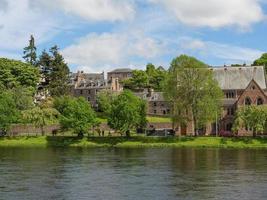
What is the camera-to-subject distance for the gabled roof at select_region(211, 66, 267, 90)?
139 metres

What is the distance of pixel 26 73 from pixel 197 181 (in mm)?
104932

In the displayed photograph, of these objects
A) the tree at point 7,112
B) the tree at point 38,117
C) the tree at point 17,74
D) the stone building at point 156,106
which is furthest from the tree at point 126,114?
the stone building at point 156,106

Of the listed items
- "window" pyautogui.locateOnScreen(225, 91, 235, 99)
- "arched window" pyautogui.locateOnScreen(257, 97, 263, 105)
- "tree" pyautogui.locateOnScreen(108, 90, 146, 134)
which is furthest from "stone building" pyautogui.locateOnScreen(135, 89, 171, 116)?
"tree" pyautogui.locateOnScreen(108, 90, 146, 134)

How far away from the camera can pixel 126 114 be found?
11831cm

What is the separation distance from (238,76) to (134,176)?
83.5m

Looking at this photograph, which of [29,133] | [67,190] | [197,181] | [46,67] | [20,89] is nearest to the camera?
[67,190]

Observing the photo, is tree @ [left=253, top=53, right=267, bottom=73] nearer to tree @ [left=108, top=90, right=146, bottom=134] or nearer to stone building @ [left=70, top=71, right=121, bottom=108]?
stone building @ [left=70, top=71, right=121, bottom=108]

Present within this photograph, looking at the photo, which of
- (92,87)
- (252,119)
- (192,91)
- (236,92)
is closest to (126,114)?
(192,91)

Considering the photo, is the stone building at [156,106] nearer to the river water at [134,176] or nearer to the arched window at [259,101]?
the arched window at [259,101]

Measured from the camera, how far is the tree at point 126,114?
119 m

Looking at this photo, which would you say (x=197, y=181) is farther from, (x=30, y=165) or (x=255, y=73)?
(x=255, y=73)

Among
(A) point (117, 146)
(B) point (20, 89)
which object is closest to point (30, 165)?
(A) point (117, 146)

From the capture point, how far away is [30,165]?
2987 inches

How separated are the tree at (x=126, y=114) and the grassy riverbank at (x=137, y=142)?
272cm
